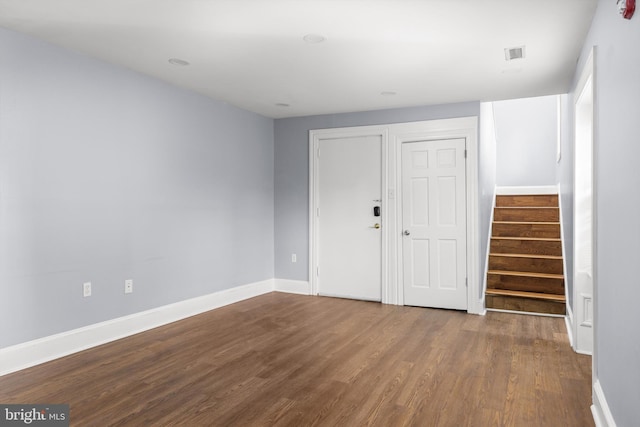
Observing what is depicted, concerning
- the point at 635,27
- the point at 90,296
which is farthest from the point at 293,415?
the point at 635,27

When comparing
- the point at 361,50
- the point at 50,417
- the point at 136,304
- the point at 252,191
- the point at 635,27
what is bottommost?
the point at 50,417

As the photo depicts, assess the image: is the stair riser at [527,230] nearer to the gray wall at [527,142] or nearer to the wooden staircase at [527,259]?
the wooden staircase at [527,259]

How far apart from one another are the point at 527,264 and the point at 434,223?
54.5 inches

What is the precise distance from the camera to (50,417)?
2375mm

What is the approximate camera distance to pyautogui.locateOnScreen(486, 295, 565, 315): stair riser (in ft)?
15.1

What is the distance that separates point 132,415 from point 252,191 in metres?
3.46

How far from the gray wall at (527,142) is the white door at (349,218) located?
3685 millimetres

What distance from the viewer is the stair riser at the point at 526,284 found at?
4828 millimetres

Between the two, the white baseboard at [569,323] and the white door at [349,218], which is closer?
the white baseboard at [569,323]

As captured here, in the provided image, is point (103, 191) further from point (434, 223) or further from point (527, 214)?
point (527, 214)

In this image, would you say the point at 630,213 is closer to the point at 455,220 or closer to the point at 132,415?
Answer: the point at 132,415

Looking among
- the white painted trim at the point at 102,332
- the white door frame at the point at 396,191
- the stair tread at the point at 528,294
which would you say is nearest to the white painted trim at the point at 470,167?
the white door frame at the point at 396,191

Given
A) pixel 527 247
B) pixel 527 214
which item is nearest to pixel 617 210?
→ pixel 527 247

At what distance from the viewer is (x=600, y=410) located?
2.25 m
